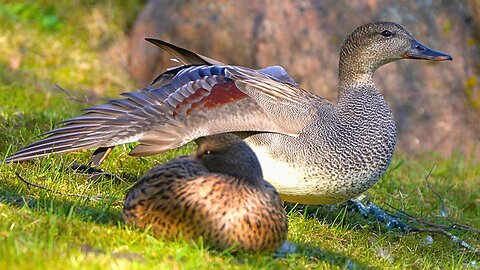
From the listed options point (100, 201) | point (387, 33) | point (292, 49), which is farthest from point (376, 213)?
point (292, 49)

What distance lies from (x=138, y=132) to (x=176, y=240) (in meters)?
1.36

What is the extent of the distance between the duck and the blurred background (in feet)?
15.8

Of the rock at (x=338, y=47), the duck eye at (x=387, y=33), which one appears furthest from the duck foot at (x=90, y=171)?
the rock at (x=338, y=47)

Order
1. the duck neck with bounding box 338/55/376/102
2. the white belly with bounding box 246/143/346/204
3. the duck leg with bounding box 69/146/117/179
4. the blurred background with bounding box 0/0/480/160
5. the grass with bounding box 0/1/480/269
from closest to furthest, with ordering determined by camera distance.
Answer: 1. the grass with bounding box 0/1/480/269
2. the white belly with bounding box 246/143/346/204
3. the duck leg with bounding box 69/146/117/179
4. the duck neck with bounding box 338/55/376/102
5. the blurred background with bounding box 0/0/480/160

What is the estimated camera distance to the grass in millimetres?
3465

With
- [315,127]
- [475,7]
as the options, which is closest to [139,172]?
[315,127]

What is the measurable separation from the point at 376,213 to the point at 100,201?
1.92m

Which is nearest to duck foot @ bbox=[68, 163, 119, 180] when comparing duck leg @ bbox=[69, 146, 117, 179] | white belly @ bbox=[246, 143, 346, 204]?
duck leg @ bbox=[69, 146, 117, 179]

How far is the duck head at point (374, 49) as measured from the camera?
5.62 metres

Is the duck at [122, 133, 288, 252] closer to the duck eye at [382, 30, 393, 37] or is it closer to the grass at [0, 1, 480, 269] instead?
the grass at [0, 1, 480, 269]

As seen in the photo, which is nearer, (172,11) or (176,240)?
(176,240)

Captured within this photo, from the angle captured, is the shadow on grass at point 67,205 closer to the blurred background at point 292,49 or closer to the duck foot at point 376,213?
the duck foot at point 376,213

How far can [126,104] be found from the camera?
200 inches

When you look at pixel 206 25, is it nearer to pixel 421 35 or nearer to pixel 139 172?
pixel 421 35
